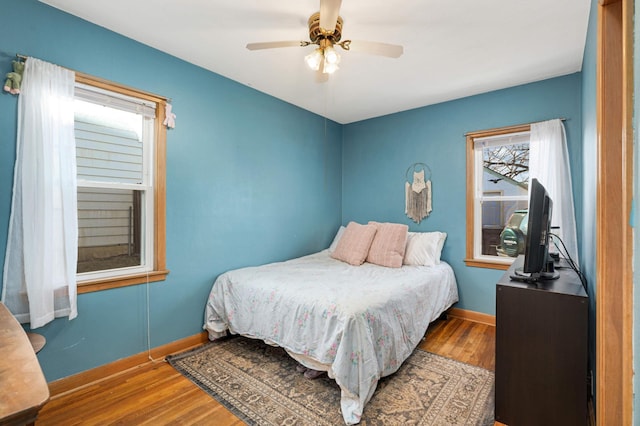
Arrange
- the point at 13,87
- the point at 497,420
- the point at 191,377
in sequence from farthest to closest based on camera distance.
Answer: the point at 191,377, the point at 13,87, the point at 497,420

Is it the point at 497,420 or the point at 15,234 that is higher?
the point at 15,234

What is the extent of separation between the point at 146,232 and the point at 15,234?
761 mm

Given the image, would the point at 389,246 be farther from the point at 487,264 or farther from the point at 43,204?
the point at 43,204

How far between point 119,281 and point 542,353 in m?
2.71

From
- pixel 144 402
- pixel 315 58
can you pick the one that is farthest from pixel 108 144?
pixel 144 402

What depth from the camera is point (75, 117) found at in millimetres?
2035

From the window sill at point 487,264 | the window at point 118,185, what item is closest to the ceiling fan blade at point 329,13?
the window at point 118,185

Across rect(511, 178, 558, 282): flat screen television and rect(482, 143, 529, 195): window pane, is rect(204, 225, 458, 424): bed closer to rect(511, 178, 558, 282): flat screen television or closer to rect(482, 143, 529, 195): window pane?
rect(511, 178, 558, 282): flat screen television

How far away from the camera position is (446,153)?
3.41 m

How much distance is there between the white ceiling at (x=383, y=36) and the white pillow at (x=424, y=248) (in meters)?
1.59

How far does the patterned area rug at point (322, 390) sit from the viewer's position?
67.8 inches

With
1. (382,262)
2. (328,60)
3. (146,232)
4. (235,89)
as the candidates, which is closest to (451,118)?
(382,262)

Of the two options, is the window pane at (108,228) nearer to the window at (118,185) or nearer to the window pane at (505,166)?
the window at (118,185)

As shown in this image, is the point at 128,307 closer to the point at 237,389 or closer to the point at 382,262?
the point at 237,389
